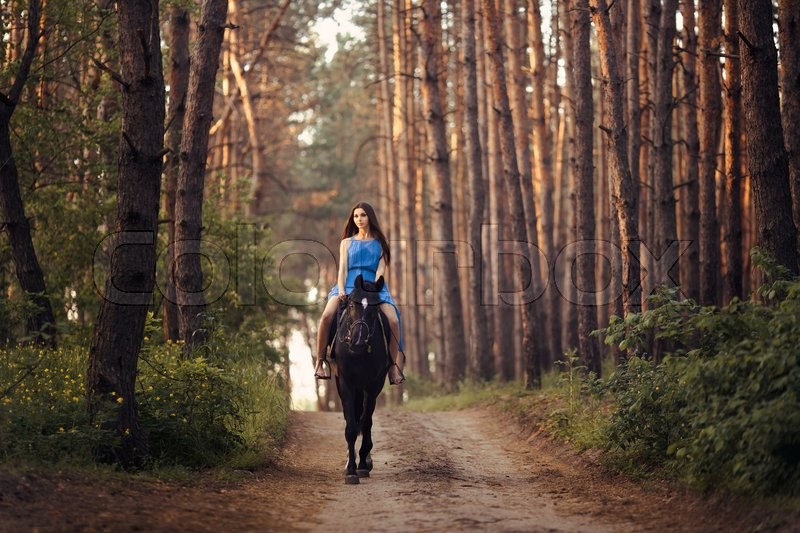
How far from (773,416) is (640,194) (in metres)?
21.7

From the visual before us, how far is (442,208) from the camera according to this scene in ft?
86.1

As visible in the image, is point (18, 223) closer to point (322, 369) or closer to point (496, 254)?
point (322, 369)

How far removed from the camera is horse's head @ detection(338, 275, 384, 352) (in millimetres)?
11219

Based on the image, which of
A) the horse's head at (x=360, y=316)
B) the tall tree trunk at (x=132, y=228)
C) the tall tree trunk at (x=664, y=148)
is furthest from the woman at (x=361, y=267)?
the tall tree trunk at (x=664, y=148)

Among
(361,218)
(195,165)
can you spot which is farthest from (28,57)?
(361,218)

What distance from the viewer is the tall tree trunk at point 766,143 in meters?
11.8

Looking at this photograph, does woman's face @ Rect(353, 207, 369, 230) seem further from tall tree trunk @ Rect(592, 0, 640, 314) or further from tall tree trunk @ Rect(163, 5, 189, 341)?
tall tree trunk @ Rect(163, 5, 189, 341)

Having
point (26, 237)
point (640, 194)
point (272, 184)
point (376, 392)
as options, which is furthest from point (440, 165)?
point (272, 184)

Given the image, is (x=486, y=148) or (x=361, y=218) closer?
(x=361, y=218)

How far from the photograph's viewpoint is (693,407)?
9461mm

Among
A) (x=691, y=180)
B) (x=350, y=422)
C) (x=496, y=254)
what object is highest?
(x=691, y=180)

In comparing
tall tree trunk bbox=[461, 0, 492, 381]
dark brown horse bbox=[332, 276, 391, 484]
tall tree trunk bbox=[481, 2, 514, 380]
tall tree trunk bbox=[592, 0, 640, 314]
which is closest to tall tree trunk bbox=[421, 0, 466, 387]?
tall tree trunk bbox=[461, 0, 492, 381]

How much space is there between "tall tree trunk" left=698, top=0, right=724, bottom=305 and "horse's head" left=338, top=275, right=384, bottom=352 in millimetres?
9148

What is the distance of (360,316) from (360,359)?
571 mm
